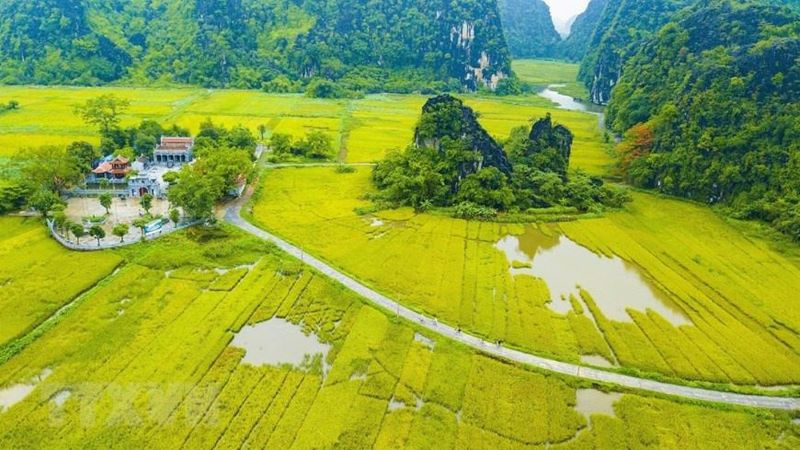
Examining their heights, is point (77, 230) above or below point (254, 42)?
below

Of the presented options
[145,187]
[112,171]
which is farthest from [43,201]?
[112,171]

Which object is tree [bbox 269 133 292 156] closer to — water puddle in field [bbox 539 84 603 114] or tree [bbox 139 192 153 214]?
tree [bbox 139 192 153 214]

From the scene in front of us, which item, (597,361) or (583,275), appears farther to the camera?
(583,275)

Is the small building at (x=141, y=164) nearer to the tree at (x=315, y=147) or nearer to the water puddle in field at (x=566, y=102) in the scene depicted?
the tree at (x=315, y=147)

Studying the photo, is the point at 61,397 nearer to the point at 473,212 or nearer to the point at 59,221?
the point at 59,221

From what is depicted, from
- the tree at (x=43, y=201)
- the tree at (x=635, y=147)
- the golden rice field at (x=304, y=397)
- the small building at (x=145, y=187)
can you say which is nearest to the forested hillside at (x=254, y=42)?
the tree at (x=635, y=147)

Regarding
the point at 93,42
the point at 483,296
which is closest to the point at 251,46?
the point at 93,42
